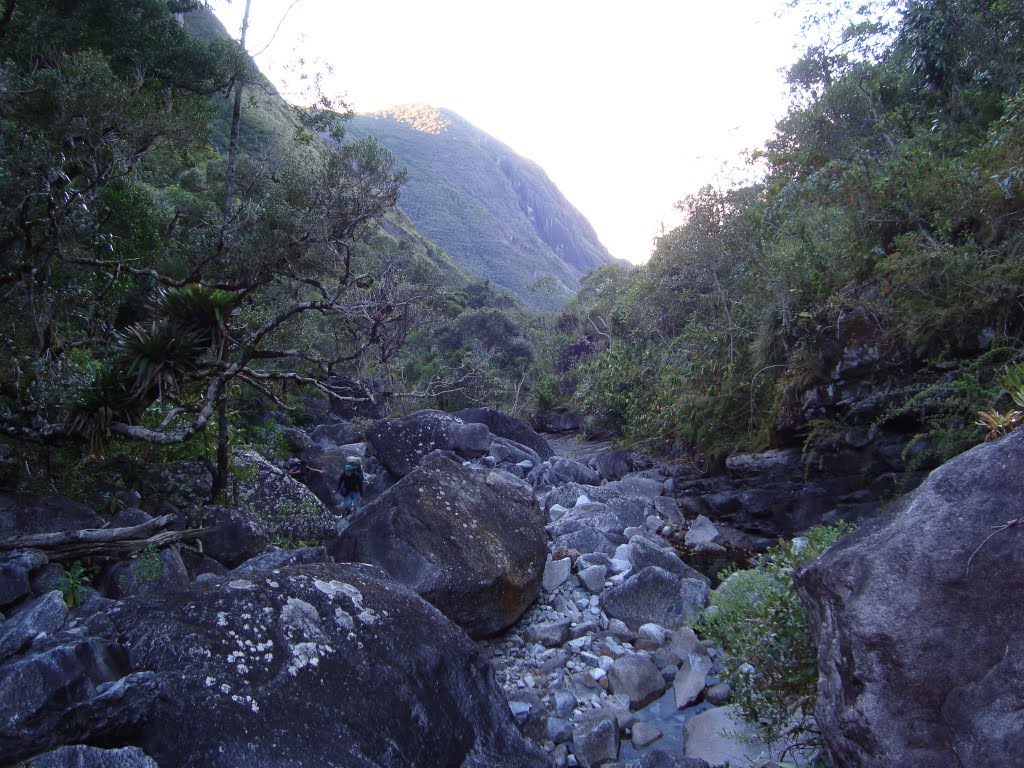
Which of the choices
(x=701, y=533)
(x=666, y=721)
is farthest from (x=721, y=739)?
(x=701, y=533)

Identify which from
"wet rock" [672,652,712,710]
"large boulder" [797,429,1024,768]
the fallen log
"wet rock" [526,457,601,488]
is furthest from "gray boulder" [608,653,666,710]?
"wet rock" [526,457,601,488]

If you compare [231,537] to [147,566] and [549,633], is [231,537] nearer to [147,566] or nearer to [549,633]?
[147,566]

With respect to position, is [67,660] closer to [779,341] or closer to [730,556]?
[730,556]

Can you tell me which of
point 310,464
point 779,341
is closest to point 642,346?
point 779,341

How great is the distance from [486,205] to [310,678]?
3824 inches

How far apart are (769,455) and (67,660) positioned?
9918 mm

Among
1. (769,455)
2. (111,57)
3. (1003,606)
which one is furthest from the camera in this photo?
(769,455)

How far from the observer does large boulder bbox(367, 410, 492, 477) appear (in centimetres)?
1507

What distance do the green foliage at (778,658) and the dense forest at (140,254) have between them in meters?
4.79

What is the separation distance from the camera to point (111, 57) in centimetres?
1038

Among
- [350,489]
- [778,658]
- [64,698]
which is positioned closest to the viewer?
[64,698]

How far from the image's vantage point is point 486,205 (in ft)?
321

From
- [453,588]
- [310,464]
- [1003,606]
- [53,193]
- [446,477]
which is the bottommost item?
[310,464]

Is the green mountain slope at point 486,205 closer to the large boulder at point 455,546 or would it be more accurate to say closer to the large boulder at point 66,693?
the large boulder at point 455,546
